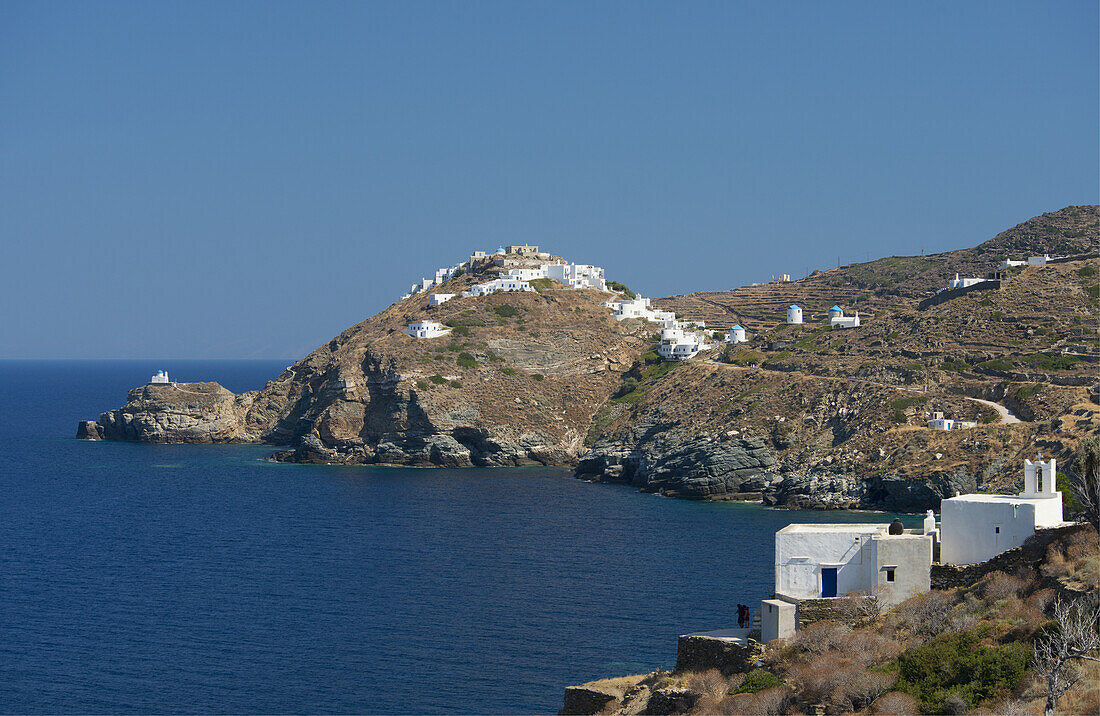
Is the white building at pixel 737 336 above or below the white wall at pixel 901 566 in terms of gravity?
above

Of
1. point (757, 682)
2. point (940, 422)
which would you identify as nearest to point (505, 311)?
point (940, 422)

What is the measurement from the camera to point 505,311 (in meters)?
127

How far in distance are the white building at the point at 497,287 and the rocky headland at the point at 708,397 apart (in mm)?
2288

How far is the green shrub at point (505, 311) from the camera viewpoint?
12619 centimetres

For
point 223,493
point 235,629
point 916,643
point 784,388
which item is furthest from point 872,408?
point 916,643

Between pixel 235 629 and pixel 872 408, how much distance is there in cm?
5295

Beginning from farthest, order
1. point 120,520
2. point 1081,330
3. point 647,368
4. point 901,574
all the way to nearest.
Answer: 1. point 647,368
2. point 1081,330
3. point 120,520
4. point 901,574

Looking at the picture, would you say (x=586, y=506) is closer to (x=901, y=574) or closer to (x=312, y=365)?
(x=901, y=574)

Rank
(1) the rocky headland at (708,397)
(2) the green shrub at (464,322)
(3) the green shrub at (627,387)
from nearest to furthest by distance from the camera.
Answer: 1. (1) the rocky headland at (708,397)
2. (3) the green shrub at (627,387)
3. (2) the green shrub at (464,322)

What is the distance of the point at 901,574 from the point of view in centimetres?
2903

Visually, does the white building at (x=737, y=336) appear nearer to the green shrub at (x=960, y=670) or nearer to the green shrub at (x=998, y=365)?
the green shrub at (x=998, y=365)

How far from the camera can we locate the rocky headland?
78625 mm

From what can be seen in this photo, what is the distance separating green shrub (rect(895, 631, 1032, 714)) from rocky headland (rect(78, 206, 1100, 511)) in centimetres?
4813

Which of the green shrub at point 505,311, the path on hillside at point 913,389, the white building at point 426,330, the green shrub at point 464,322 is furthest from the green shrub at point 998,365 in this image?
the white building at point 426,330
